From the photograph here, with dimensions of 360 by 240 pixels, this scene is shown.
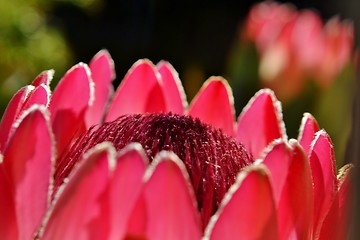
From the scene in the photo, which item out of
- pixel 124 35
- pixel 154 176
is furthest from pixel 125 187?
pixel 124 35

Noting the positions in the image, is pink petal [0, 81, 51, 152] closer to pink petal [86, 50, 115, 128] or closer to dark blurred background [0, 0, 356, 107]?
pink petal [86, 50, 115, 128]

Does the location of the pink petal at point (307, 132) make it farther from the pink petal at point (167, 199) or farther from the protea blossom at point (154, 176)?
the pink petal at point (167, 199)

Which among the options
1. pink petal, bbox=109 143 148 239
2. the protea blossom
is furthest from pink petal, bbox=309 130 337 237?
pink petal, bbox=109 143 148 239

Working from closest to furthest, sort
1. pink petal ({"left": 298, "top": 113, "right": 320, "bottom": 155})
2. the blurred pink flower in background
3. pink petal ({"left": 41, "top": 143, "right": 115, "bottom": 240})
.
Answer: pink petal ({"left": 41, "top": 143, "right": 115, "bottom": 240}) → pink petal ({"left": 298, "top": 113, "right": 320, "bottom": 155}) → the blurred pink flower in background

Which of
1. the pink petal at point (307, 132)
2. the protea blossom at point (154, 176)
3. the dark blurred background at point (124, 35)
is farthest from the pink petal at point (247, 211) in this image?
the dark blurred background at point (124, 35)

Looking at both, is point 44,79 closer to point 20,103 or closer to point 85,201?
point 20,103

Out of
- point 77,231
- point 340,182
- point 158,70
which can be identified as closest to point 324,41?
point 158,70
